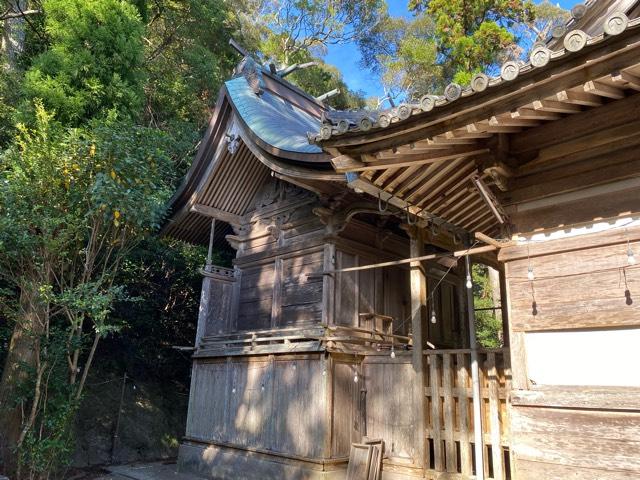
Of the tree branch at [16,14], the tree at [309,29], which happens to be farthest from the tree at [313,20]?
the tree branch at [16,14]

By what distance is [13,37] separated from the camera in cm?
1209

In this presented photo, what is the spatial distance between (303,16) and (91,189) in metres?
21.7

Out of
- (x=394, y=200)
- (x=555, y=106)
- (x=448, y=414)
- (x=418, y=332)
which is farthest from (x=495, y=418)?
(x=555, y=106)

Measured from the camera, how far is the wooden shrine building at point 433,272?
338cm

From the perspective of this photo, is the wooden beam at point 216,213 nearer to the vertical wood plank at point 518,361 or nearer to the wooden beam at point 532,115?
the vertical wood plank at point 518,361

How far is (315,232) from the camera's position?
8781 mm

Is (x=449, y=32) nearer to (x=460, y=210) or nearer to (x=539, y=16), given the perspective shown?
(x=539, y=16)

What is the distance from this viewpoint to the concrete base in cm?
685

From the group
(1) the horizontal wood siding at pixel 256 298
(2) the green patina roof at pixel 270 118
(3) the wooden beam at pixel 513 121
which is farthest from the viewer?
(1) the horizontal wood siding at pixel 256 298

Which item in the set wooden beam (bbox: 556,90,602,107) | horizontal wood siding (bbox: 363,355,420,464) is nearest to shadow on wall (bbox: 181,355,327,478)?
horizontal wood siding (bbox: 363,355,420,464)

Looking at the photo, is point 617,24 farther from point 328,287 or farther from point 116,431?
point 116,431

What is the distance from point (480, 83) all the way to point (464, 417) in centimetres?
424

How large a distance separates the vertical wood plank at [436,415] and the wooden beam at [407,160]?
126 inches

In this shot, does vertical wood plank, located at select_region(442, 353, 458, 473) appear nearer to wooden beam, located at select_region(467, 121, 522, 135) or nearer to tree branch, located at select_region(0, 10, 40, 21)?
wooden beam, located at select_region(467, 121, 522, 135)
